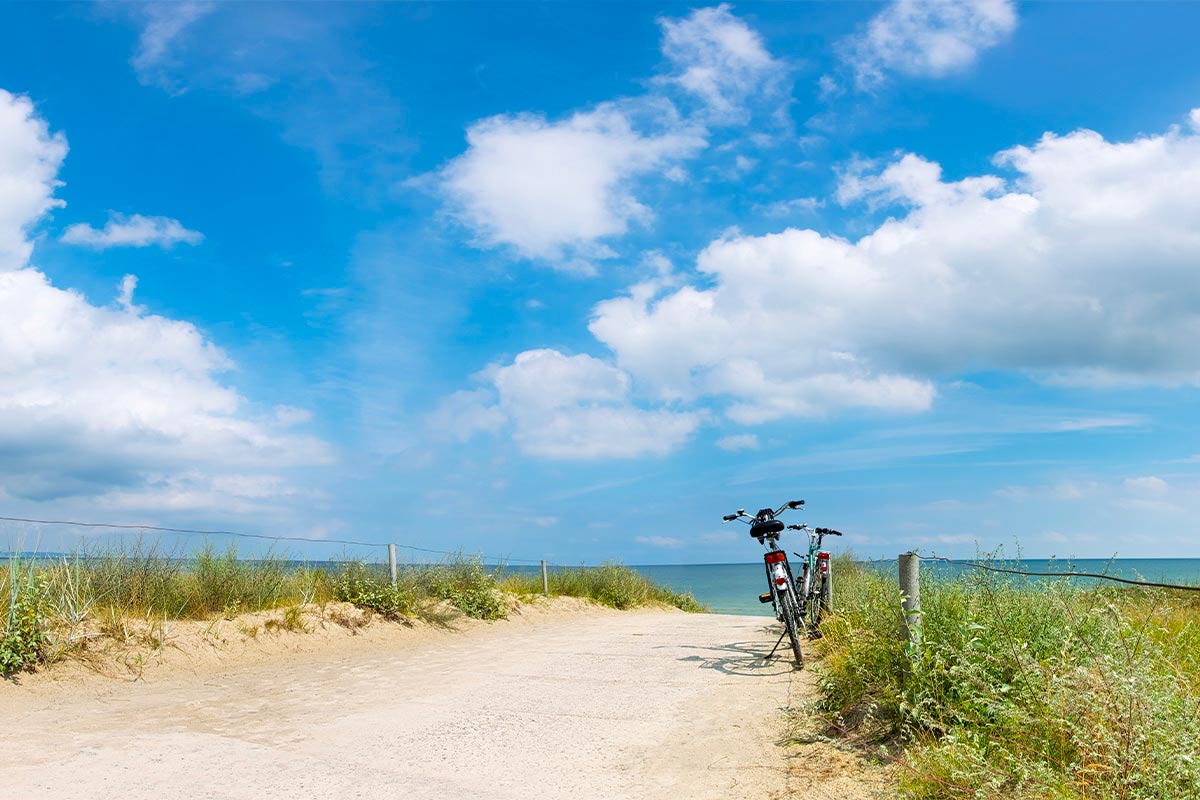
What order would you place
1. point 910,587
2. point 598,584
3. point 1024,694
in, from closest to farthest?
1. point 1024,694
2. point 910,587
3. point 598,584

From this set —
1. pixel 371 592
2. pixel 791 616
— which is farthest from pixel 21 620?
pixel 791 616

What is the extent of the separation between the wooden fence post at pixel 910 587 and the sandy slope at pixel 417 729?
1.32 m

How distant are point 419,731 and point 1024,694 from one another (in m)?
4.55

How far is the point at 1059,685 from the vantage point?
447 centimetres

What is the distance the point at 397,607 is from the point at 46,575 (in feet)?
17.5

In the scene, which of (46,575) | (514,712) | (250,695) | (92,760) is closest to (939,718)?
(514,712)

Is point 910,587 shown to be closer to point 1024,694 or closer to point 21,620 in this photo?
point 1024,694

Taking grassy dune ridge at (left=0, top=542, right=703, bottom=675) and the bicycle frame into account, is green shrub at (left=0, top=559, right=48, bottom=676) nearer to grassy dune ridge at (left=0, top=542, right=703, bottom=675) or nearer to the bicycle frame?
grassy dune ridge at (left=0, top=542, right=703, bottom=675)

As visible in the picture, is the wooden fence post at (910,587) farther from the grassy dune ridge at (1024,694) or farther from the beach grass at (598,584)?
the beach grass at (598,584)

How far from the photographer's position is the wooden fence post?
619cm

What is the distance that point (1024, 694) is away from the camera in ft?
15.6

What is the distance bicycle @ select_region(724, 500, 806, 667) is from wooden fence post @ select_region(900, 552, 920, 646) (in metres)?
2.52

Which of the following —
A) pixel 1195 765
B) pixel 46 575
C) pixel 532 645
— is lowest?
pixel 532 645

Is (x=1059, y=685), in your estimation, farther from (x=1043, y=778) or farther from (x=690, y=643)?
(x=690, y=643)
